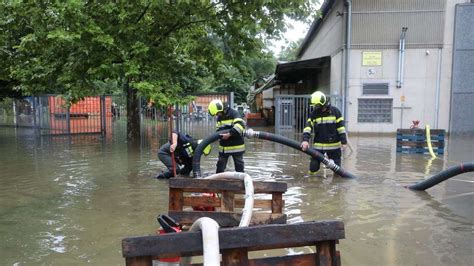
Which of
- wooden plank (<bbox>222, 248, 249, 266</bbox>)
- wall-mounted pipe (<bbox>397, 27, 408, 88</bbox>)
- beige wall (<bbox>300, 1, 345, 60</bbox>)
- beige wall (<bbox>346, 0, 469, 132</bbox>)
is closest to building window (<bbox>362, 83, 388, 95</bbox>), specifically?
beige wall (<bbox>346, 0, 469, 132</bbox>)

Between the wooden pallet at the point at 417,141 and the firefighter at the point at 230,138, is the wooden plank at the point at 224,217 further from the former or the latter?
the wooden pallet at the point at 417,141

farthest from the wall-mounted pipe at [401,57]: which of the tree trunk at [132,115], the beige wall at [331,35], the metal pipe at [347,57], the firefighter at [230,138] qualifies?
the firefighter at [230,138]

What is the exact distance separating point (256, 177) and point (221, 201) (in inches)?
148

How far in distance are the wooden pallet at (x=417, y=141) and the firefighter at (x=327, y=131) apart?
4156 mm

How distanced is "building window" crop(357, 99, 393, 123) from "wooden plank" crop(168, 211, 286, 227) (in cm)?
1397

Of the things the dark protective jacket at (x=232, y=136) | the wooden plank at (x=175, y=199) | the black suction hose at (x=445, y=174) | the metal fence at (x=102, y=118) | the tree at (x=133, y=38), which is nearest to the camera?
the wooden plank at (x=175, y=199)

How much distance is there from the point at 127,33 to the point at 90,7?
3.67ft

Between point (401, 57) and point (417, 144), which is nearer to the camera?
point (417, 144)

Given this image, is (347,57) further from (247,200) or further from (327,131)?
(247,200)

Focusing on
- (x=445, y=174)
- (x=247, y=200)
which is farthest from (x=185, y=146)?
(x=247, y=200)

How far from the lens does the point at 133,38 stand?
11.9 meters

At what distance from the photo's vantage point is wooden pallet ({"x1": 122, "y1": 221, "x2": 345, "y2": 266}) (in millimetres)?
2270

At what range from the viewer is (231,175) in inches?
177

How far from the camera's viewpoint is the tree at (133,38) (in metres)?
11.0
